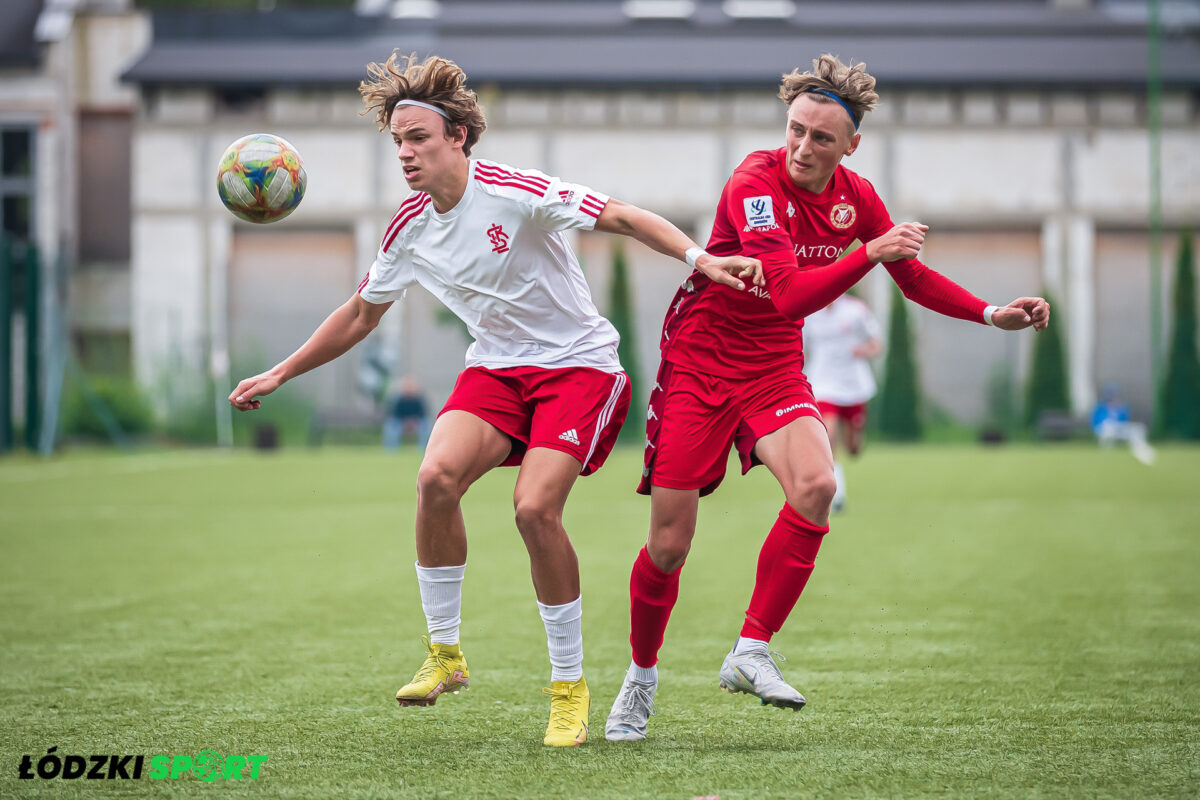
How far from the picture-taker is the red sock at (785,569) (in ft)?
14.6

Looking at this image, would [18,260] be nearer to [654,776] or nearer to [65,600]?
[65,600]

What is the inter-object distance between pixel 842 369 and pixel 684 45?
23576mm

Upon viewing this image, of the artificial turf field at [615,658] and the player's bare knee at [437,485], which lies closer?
the artificial turf field at [615,658]

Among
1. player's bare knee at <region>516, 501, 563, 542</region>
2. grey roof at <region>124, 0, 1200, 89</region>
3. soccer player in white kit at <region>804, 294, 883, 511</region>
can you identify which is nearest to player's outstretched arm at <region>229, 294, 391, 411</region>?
player's bare knee at <region>516, 501, 563, 542</region>

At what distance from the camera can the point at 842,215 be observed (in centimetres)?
464

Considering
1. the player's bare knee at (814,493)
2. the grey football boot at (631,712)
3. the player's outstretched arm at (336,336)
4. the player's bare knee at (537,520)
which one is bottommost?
the grey football boot at (631,712)

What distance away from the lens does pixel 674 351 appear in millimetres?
4801

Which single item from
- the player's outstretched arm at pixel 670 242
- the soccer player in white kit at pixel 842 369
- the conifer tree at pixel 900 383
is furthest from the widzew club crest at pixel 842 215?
the conifer tree at pixel 900 383

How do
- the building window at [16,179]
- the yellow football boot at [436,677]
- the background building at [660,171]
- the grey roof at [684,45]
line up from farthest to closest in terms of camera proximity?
1. the building window at [16,179]
2. the grey roof at [684,45]
3. the background building at [660,171]
4. the yellow football boot at [436,677]

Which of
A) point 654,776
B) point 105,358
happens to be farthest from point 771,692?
point 105,358

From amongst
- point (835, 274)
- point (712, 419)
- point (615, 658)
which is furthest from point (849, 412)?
point (835, 274)

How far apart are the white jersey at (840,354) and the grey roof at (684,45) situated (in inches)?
809

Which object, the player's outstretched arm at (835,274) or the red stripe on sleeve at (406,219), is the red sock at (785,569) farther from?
the red stripe on sleeve at (406,219)

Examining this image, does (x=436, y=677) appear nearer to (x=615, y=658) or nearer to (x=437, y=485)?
(x=437, y=485)
